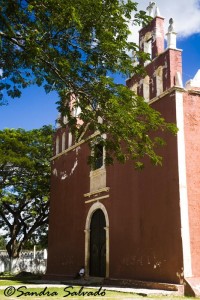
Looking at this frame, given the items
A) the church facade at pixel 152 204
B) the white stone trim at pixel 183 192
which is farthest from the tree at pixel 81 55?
the white stone trim at pixel 183 192

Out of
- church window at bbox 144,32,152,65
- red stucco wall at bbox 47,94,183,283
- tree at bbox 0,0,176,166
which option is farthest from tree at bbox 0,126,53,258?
tree at bbox 0,0,176,166

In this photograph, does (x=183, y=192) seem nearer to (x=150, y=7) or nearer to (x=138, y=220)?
(x=138, y=220)

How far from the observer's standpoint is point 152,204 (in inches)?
435

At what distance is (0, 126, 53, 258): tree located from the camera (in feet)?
65.2

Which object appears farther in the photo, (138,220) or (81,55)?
(138,220)

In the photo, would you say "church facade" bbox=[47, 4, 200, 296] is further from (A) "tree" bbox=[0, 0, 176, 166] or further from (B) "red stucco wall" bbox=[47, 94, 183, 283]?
(A) "tree" bbox=[0, 0, 176, 166]

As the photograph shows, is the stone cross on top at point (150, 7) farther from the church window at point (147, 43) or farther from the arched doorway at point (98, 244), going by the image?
the arched doorway at point (98, 244)

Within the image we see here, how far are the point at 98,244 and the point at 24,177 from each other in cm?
851

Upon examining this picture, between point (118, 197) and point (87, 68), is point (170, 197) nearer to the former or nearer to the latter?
point (118, 197)

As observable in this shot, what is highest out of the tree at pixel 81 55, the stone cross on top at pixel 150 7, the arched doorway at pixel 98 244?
the stone cross on top at pixel 150 7

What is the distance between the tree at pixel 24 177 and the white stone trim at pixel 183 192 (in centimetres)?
1051

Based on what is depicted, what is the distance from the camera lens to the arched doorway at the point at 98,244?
12.9 meters

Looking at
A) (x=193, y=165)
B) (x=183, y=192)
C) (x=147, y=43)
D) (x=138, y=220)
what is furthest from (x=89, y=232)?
(x=147, y=43)

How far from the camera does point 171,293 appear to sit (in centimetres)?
906
